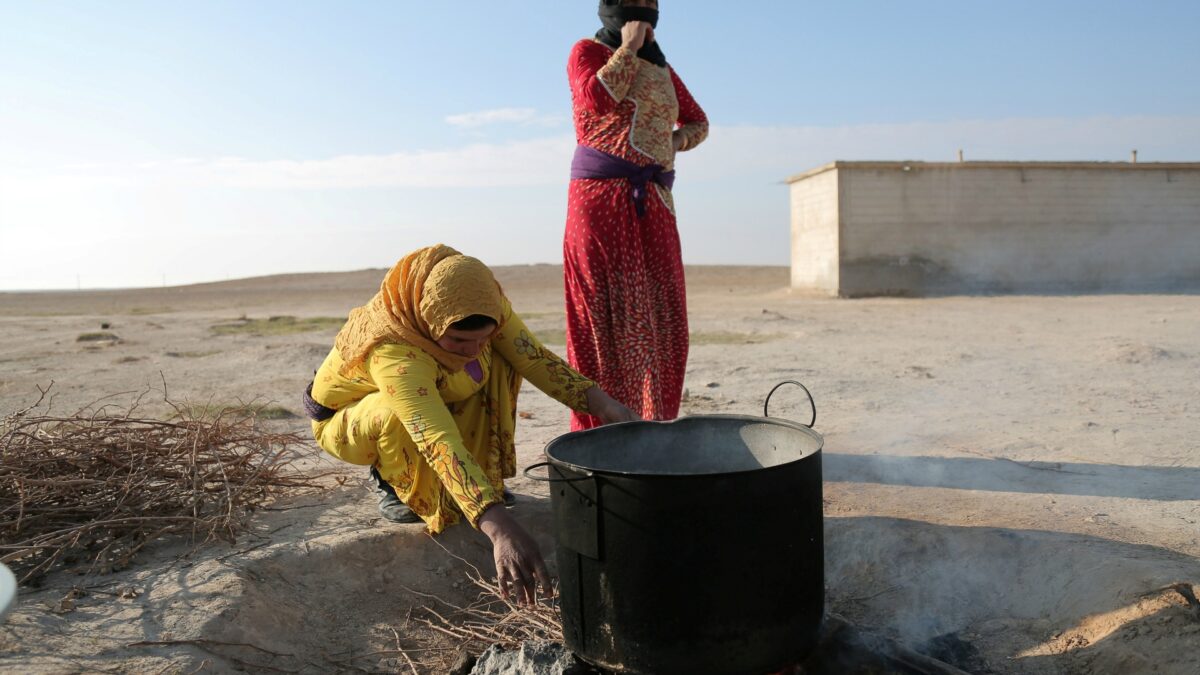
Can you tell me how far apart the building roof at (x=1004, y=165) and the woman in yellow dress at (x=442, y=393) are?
13921 millimetres

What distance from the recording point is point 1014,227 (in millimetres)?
16797

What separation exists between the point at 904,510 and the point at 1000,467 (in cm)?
79

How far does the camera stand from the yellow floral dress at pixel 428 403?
2590 millimetres

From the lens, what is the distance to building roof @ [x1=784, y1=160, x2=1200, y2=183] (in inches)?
628

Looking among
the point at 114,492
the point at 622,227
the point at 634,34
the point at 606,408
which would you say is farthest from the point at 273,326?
A: the point at 606,408

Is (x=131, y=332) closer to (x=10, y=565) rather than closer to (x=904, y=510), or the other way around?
(x=10, y=565)

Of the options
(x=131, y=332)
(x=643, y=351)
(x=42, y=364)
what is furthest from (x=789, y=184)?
(x=643, y=351)

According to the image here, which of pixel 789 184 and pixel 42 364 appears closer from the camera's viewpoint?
pixel 42 364

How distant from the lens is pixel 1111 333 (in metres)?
8.62

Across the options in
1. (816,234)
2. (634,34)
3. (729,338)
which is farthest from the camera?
(816,234)

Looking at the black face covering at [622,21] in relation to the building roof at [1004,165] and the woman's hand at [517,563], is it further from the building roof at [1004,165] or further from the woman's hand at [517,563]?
the building roof at [1004,165]

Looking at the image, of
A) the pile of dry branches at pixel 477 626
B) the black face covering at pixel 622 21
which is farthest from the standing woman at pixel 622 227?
the pile of dry branches at pixel 477 626

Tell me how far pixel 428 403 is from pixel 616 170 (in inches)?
62.6

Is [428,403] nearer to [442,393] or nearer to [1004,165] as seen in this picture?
[442,393]
